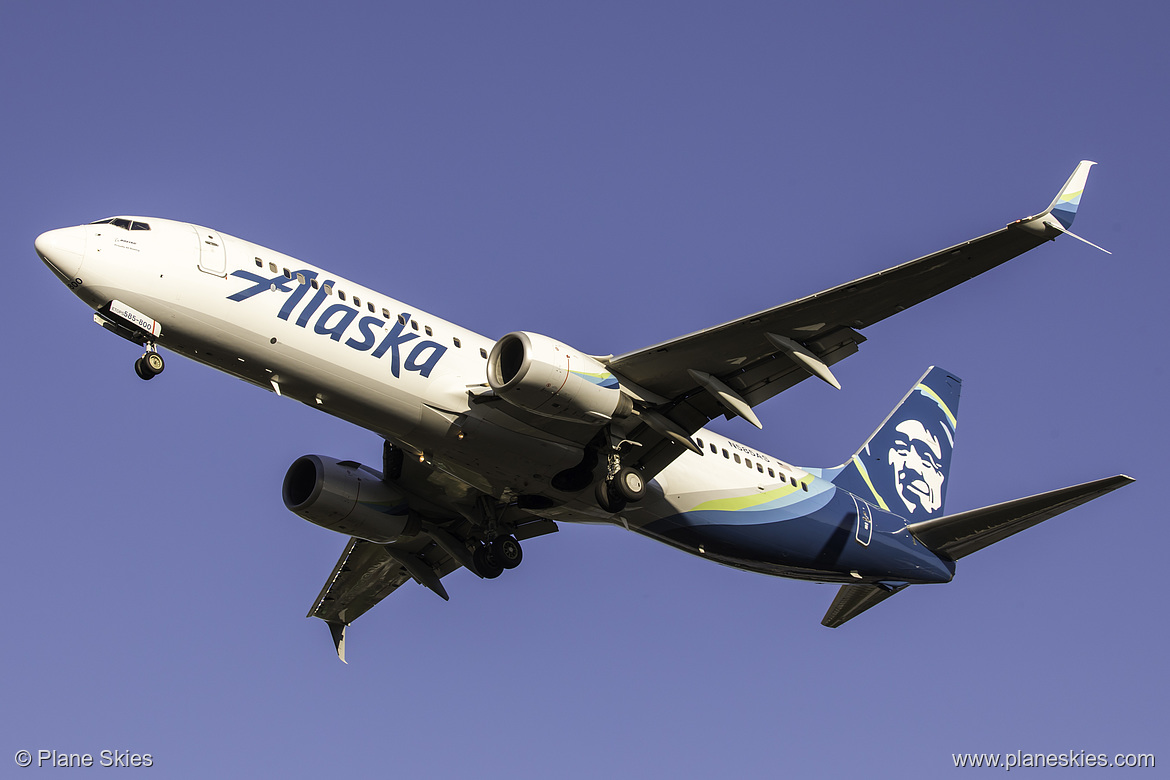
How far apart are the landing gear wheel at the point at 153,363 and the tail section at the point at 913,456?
1704cm

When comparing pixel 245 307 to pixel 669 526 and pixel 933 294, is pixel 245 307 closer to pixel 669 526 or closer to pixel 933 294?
pixel 669 526

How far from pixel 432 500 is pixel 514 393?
278 inches

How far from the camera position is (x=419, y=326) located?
24.0m

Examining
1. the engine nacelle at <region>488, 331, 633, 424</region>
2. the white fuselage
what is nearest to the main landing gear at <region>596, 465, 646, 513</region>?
the white fuselage

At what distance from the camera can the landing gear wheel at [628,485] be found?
80.9 ft

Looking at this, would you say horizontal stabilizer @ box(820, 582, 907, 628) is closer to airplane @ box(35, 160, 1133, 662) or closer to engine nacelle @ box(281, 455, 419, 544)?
airplane @ box(35, 160, 1133, 662)

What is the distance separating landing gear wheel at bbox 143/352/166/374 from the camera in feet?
70.8

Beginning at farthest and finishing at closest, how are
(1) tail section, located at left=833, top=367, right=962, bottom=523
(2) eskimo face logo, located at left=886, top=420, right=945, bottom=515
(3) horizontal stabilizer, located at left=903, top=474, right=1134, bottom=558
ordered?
(2) eskimo face logo, located at left=886, top=420, right=945, bottom=515, (1) tail section, located at left=833, top=367, right=962, bottom=523, (3) horizontal stabilizer, located at left=903, top=474, right=1134, bottom=558

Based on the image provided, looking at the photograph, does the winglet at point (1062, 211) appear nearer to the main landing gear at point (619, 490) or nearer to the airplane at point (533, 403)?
the airplane at point (533, 403)

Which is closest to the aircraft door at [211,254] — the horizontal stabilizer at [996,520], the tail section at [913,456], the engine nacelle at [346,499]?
the engine nacelle at [346,499]

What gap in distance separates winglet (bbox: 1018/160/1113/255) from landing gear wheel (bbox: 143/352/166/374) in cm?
1559

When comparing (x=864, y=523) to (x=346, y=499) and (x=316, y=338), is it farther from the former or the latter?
(x=316, y=338)

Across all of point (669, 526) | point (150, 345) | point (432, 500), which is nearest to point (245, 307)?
point (150, 345)

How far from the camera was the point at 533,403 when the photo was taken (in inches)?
898
